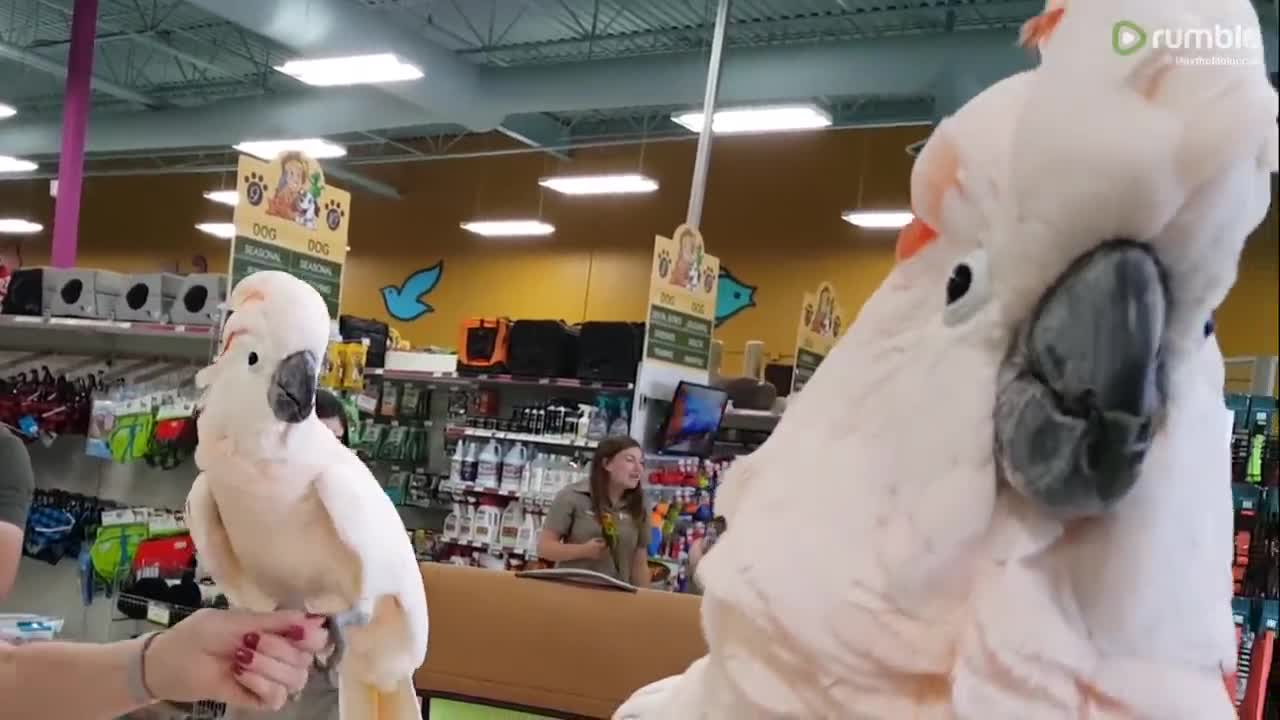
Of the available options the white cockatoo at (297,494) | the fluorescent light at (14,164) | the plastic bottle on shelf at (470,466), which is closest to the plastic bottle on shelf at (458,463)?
the plastic bottle on shelf at (470,466)

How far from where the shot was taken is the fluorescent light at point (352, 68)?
595 centimetres

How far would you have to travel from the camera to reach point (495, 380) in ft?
17.4

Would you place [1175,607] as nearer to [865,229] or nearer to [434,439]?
[434,439]

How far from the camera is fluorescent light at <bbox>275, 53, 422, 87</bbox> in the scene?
5.95 metres

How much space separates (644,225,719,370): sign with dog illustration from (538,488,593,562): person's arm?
1136mm

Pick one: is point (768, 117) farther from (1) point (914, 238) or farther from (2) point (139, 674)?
(1) point (914, 238)

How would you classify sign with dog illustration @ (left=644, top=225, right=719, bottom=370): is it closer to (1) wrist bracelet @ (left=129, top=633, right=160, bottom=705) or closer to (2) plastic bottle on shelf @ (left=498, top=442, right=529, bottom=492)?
(2) plastic bottle on shelf @ (left=498, top=442, right=529, bottom=492)

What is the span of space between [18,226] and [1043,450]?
15441mm

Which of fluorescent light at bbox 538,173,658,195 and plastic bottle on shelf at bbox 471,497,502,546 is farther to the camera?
fluorescent light at bbox 538,173,658,195

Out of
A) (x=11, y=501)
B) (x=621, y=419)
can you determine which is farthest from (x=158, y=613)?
(x=621, y=419)

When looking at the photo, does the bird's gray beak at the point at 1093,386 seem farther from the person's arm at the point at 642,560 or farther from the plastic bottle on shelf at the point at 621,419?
the plastic bottle on shelf at the point at 621,419

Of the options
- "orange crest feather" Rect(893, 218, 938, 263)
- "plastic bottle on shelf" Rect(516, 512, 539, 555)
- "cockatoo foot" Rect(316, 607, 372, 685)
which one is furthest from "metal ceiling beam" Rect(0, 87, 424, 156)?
"orange crest feather" Rect(893, 218, 938, 263)

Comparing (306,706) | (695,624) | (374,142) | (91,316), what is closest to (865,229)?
(374,142)

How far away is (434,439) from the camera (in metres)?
5.87
